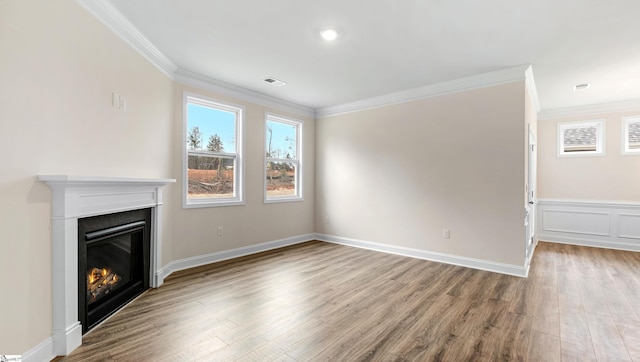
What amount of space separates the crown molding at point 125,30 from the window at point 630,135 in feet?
24.7

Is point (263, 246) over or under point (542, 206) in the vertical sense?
under

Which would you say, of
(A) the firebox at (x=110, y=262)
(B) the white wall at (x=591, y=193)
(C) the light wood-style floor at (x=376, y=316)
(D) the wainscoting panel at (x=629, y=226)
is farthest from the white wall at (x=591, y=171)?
(A) the firebox at (x=110, y=262)

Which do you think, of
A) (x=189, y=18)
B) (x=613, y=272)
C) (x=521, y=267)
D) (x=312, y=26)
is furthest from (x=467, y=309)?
(x=189, y=18)

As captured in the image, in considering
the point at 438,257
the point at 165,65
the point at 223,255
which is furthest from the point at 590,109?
the point at 165,65

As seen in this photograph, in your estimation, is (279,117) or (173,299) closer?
(173,299)

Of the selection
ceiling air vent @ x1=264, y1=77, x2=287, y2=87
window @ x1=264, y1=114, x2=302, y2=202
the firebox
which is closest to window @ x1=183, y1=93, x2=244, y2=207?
window @ x1=264, y1=114, x2=302, y2=202

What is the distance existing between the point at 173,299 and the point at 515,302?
3.48 m

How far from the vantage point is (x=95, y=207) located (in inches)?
91.2

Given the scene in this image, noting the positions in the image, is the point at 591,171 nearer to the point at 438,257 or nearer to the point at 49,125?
the point at 438,257

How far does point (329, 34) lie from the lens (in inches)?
113

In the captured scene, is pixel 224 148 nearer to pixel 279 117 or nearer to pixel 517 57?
pixel 279 117

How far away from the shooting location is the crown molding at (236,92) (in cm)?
391

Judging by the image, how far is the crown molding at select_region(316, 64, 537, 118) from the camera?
3750 mm

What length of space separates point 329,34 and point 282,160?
2930 millimetres
